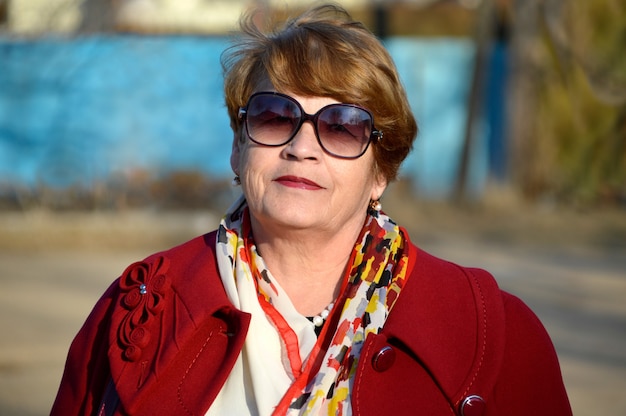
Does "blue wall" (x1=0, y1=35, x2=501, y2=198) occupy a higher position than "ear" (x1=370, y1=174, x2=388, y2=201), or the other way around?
"blue wall" (x1=0, y1=35, x2=501, y2=198)

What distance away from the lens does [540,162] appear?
45.4ft

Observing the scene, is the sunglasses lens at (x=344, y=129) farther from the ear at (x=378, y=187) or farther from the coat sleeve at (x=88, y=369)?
the coat sleeve at (x=88, y=369)

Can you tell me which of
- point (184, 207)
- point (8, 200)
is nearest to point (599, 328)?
point (184, 207)

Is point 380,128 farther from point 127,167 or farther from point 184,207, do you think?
point 127,167

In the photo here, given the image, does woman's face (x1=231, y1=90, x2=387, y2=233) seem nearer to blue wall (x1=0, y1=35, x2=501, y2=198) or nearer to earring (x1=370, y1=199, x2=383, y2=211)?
earring (x1=370, y1=199, x2=383, y2=211)

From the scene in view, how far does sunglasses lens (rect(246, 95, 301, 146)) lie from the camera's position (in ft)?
8.05

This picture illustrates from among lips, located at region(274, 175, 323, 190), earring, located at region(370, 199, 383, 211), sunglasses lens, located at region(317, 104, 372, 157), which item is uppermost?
sunglasses lens, located at region(317, 104, 372, 157)

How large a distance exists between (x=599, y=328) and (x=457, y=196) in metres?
6.90

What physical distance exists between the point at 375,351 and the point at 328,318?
0.23 metres

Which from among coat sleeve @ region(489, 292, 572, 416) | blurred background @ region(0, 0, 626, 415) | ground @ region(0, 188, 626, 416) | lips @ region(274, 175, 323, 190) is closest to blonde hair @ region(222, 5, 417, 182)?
lips @ region(274, 175, 323, 190)

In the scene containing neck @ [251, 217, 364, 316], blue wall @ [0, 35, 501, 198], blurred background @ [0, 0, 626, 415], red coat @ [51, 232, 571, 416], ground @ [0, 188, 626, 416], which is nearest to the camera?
red coat @ [51, 232, 571, 416]

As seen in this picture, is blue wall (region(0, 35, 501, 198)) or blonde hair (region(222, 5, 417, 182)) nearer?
blonde hair (region(222, 5, 417, 182))

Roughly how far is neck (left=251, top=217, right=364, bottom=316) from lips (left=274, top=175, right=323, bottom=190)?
15cm

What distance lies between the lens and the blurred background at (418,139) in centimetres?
1102
